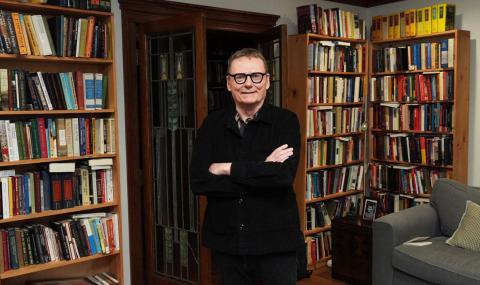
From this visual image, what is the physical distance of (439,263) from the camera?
9.63ft

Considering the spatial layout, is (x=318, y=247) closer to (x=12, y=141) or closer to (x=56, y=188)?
(x=56, y=188)

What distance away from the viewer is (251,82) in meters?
1.78

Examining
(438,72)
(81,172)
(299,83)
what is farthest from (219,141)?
(438,72)

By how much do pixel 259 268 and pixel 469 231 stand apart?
192cm

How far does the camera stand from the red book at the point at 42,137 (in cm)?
282

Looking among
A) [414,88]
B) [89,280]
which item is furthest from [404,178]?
[89,280]

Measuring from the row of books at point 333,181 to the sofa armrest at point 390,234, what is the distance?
96cm

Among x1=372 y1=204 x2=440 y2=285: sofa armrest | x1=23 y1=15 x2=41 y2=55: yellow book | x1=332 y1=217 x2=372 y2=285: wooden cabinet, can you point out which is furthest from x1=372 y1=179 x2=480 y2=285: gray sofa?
x1=23 y1=15 x2=41 y2=55: yellow book

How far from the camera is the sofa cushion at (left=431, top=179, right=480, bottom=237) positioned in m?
3.33

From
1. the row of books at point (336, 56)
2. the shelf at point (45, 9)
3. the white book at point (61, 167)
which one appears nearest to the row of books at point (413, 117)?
Result: the row of books at point (336, 56)

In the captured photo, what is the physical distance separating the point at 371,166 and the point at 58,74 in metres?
3.08

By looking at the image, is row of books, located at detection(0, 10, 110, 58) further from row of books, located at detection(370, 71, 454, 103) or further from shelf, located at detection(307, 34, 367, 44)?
row of books, located at detection(370, 71, 454, 103)

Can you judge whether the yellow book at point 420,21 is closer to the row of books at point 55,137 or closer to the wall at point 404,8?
the wall at point 404,8

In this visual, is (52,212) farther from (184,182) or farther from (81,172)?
(184,182)
